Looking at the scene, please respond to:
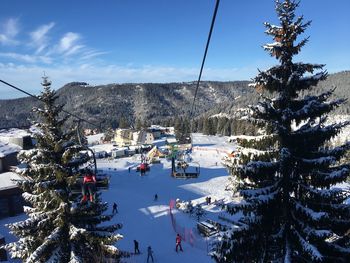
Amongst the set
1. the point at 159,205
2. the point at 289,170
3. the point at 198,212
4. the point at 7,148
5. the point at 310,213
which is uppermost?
the point at 289,170

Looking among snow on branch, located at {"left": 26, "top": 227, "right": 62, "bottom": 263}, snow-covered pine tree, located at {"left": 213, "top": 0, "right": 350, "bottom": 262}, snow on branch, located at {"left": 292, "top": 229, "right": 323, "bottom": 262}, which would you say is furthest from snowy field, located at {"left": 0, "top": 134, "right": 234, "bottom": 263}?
snow on branch, located at {"left": 292, "top": 229, "right": 323, "bottom": 262}

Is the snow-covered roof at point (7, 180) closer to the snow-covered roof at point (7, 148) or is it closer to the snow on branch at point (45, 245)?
the snow-covered roof at point (7, 148)

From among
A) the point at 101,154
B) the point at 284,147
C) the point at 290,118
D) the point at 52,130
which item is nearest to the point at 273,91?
the point at 290,118

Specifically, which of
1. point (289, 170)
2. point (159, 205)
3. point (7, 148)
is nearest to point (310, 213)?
point (289, 170)

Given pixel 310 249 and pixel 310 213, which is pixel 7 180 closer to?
pixel 310 213

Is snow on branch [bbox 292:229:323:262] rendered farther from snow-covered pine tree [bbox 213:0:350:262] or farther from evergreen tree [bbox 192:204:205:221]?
evergreen tree [bbox 192:204:205:221]

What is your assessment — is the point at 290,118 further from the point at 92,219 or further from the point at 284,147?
the point at 92,219
